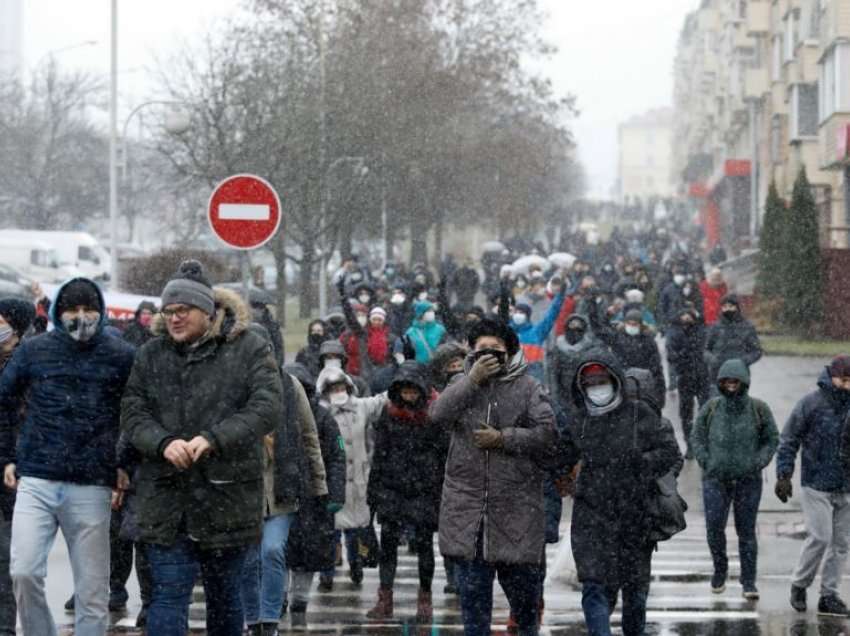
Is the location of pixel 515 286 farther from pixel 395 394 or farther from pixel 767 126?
pixel 767 126

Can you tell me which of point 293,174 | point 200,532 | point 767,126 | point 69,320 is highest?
point 767,126

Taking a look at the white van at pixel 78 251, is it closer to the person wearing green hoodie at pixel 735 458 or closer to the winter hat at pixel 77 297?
the person wearing green hoodie at pixel 735 458

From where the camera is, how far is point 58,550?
13.0 metres

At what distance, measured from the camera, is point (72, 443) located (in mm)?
7336

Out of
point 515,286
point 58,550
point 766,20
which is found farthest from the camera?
point 766,20

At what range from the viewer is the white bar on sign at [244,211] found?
13.3 metres

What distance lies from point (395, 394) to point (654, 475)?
7.07 feet

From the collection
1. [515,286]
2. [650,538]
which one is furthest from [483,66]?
[650,538]

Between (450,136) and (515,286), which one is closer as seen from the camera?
(515,286)

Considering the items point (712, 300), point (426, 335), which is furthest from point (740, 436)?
point (712, 300)

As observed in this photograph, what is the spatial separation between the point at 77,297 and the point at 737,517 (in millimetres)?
5459

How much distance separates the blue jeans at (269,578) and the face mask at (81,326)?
187cm

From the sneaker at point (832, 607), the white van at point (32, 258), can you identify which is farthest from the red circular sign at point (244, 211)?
the white van at point (32, 258)

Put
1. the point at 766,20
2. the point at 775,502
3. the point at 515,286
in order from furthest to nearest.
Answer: the point at 766,20 < the point at 515,286 < the point at 775,502
